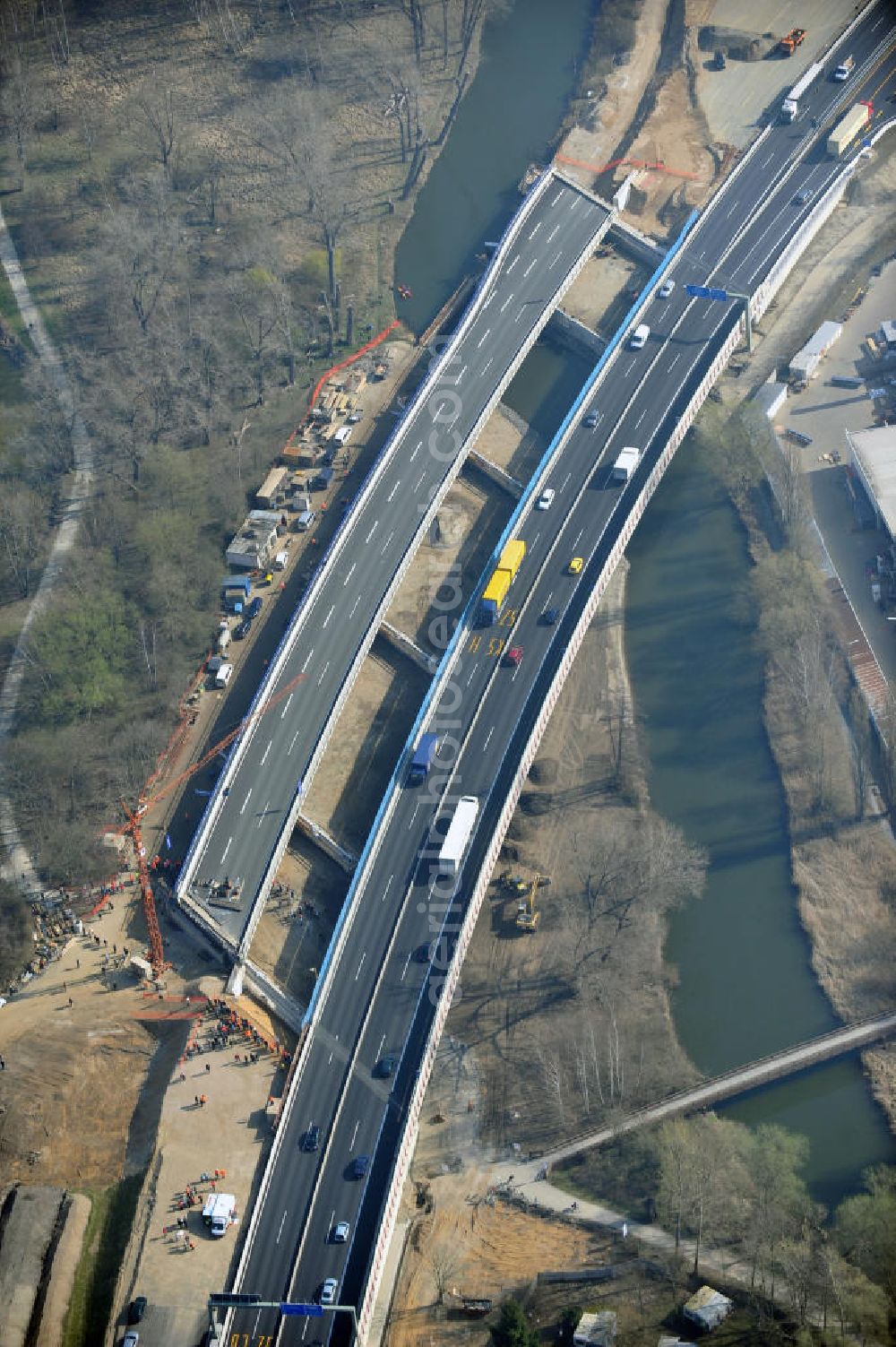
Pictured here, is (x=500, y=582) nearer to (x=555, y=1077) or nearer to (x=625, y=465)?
(x=625, y=465)

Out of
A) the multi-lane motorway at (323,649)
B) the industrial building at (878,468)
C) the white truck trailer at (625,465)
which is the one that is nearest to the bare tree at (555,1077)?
the multi-lane motorway at (323,649)

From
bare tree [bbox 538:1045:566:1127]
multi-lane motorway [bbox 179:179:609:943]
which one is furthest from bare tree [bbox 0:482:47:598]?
bare tree [bbox 538:1045:566:1127]

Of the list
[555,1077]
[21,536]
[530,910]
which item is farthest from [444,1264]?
[21,536]

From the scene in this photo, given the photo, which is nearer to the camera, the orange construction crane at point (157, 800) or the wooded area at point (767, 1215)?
the wooded area at point (767, 1215)

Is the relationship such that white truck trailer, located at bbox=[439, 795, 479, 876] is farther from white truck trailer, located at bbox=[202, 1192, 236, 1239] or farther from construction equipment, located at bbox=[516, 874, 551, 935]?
white truck trailer, located at bbox=[202, 1192, 236, 1239]

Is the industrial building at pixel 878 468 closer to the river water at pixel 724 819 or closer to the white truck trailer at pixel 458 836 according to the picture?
the river water at pixel 724 819

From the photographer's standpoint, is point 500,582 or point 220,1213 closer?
point 220,1213
